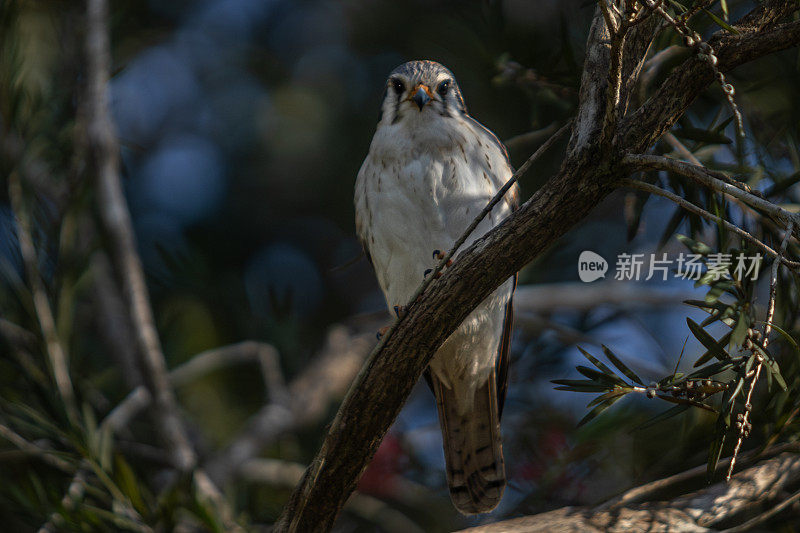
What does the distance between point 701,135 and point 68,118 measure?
2715mm

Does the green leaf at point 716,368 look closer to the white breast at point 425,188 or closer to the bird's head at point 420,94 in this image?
the white breast at point 425,188

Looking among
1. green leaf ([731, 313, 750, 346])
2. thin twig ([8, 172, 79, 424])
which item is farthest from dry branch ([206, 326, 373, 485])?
green leaf ([731, 313, 750, 346])

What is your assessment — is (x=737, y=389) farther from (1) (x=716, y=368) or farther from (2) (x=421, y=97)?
(2) (x=421, y=97)

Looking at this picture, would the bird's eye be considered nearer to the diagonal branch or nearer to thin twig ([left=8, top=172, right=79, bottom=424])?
the diagonal branch

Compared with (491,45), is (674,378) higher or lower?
lower

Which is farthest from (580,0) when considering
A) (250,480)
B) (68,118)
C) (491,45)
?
(250,480)

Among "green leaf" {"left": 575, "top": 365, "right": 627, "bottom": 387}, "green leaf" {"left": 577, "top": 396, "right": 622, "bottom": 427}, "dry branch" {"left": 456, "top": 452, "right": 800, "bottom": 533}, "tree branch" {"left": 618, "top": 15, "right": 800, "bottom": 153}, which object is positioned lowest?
"dry branch" {"left": 456, "top": 452, "right": 800, "bottom": 533}

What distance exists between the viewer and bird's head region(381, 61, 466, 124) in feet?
8.21

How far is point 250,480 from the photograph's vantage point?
3479mm

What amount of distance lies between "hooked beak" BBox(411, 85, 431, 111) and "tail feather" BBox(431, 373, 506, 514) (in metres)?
1.00

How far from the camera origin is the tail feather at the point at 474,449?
2.69 m

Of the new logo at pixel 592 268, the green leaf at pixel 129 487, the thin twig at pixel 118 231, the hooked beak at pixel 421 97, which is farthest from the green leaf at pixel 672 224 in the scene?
the thin twig at pixel 118 231

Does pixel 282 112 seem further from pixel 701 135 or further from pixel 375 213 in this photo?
pixel 701 135

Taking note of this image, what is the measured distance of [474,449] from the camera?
107 inches
